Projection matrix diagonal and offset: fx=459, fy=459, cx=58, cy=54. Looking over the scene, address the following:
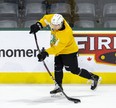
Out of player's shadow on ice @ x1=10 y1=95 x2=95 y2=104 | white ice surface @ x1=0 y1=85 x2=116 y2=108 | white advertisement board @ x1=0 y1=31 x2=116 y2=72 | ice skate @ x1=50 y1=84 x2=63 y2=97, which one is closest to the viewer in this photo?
white ice surface @ x1=0 y1=85 x2=116 y2=108

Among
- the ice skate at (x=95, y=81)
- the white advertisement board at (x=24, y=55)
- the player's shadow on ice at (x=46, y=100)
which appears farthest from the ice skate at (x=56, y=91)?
the white advertisement board at (x=24, y=55)

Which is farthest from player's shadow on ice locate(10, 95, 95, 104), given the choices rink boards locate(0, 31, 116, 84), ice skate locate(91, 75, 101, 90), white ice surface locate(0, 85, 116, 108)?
rink boards locate(0, 31, 116, 84)

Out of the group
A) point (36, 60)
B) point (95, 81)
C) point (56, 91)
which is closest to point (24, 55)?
point (36, 60)

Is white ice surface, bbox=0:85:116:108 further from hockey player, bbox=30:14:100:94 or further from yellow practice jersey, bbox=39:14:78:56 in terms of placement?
yellow practice jersey, bbox=39:14:78:56

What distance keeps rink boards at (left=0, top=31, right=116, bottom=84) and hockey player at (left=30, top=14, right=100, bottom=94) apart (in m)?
0.40

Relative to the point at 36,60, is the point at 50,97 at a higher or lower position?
lower

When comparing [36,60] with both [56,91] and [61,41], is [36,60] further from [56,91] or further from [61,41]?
[61,41]

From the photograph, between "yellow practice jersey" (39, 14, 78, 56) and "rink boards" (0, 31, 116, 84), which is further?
"rink boards" (0, 31, 116, 84)

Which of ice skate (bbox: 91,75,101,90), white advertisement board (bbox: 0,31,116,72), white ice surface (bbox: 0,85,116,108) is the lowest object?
white ice surface (bbox: 0,85,116,108)

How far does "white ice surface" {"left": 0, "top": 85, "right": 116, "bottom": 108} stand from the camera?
4.69m

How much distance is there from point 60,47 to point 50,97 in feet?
2.20

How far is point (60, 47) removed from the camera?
15.5ft

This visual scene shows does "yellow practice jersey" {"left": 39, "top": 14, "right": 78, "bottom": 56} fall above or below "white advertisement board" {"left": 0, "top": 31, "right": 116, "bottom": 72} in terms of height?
above

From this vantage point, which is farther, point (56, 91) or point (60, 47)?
point (56, 91)
